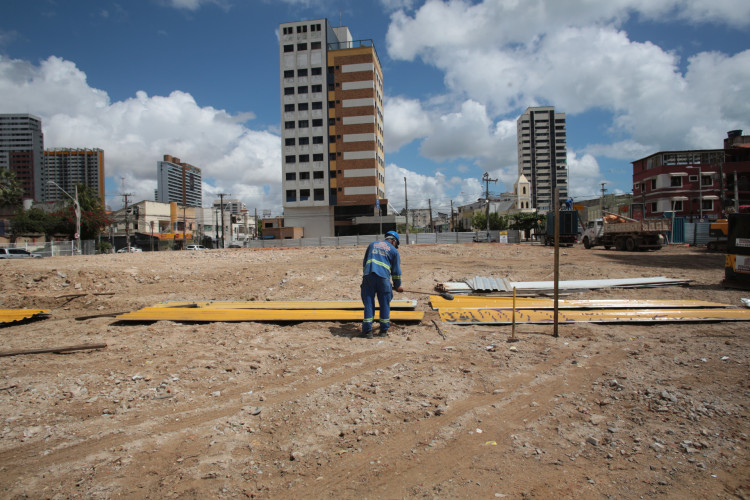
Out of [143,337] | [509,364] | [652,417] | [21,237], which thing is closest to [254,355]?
[143,337]

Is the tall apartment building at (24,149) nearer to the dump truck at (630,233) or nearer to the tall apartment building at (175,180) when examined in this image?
the tall apartment building at (175,180)

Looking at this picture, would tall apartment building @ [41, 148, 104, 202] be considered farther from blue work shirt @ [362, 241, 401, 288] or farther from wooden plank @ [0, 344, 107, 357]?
blue work shirt @ [362, 241, 401, 288]

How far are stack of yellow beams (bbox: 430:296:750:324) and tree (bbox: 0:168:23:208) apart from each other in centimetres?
5543

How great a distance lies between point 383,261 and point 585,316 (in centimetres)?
385

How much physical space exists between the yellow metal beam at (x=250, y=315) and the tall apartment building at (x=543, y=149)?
5161 inches

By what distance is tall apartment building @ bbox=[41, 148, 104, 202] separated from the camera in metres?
93.0

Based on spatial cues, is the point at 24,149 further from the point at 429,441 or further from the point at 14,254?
the point at 429,441

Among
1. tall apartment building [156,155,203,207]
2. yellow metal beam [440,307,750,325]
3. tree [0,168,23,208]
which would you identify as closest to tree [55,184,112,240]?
tree [0,168,23,208]

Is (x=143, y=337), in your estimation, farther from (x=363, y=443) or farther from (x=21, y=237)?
(x=21, y=237)

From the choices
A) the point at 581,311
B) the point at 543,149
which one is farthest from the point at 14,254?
the point at 543,149

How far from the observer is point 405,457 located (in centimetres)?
293

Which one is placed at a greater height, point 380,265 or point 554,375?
point 380,265

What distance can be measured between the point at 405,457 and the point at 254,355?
9.51 ft

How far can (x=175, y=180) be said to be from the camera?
147125 millimetres
